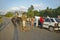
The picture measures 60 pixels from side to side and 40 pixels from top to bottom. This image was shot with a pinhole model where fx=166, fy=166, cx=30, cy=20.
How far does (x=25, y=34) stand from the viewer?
2201mm

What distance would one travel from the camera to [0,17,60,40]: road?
216 centimetres

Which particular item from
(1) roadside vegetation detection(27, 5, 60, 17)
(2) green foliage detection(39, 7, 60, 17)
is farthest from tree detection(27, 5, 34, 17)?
(2) green foliage detection(39, 7, 60, 17)

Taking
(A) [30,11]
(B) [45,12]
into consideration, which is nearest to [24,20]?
(A) [30,11]

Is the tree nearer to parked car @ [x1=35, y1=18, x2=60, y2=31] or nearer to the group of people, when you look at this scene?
the group of people

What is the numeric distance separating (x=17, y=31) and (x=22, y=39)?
12cm

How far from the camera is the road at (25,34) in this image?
216cm

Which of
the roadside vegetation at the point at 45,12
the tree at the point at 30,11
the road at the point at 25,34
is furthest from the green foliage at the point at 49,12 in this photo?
the road at the point at 25,34

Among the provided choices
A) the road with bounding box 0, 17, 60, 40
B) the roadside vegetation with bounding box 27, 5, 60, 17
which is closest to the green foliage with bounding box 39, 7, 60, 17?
the roadside vegetation with bounding box 27, 5, 60, 17

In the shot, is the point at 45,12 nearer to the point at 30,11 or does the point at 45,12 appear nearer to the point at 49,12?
the point at 49,12

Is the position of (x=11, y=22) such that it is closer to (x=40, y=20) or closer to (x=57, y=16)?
(x=40, y=20)

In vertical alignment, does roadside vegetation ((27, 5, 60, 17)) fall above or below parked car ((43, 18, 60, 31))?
above

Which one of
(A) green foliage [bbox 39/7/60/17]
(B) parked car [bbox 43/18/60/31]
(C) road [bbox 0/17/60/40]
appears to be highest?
(A) green foliage [bbox 39/7/60/17]

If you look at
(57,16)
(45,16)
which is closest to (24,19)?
(45,16)

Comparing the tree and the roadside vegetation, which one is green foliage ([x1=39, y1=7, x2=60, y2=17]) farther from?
→ the tree
